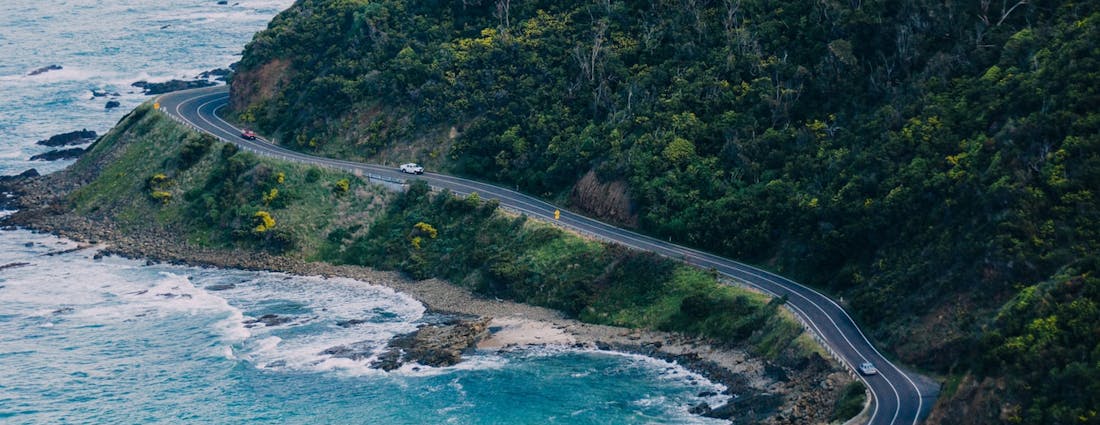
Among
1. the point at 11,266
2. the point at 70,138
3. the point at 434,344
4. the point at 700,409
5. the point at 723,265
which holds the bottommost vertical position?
the point at 11,266

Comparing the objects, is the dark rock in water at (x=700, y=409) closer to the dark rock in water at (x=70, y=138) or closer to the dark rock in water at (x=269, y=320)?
the dark rock in water at (x=269, y=320)

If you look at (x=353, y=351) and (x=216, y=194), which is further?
(x=216, y=194)

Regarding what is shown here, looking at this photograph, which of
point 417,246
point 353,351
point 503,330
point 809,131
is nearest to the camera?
point 353,351

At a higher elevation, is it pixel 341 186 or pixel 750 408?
pixel 341 186

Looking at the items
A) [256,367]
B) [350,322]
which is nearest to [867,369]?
[350,322]

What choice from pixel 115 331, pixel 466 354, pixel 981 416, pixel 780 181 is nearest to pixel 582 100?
pixel 780 181

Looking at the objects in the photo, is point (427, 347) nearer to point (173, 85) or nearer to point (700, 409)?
point (700, 409)

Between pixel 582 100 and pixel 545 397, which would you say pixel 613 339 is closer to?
pixel 545 397

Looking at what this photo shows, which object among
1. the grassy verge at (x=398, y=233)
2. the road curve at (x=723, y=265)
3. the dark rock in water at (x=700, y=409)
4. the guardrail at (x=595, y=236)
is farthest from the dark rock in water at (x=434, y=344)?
the dark rock in water at (x=700, y=409)

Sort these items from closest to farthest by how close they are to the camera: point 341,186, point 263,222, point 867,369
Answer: point 867,369, point 263,222, point 341,186
